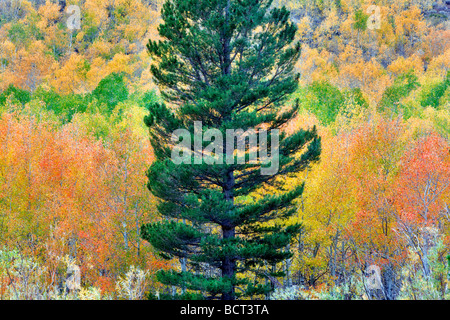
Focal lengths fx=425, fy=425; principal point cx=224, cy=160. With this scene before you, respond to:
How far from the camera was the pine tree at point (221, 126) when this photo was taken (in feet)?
46.2

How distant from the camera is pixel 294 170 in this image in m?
15.4

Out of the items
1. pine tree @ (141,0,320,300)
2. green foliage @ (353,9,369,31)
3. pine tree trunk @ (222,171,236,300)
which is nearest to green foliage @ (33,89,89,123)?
pine tree @ (141,0,320,300)

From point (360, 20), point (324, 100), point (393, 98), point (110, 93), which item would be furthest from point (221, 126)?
point (360, 20)

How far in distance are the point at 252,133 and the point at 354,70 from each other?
54879 millimetres

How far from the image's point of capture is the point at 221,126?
14.1 metres

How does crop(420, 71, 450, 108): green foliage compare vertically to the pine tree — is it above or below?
above

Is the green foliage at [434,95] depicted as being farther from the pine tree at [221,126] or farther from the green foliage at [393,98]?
the pine tree at [221,126]

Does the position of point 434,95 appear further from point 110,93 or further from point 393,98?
point 110,93

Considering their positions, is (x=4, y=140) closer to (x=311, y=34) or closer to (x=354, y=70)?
(x=354, y=70)

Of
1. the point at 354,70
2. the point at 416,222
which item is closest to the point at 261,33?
the point at 416,222

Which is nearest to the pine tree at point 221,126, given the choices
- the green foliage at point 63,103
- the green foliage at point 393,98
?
the green foliage at point 393,98

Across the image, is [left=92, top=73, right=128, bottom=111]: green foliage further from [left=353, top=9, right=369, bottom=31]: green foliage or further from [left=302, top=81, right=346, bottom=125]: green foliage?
[left=353, top=9, right=369, bottom=31]: green foliage

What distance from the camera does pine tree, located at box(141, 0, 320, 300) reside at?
14.1 metres

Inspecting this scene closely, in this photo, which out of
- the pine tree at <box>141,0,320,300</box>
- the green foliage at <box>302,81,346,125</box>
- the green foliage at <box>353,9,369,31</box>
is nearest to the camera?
the pine tree at <box>141,0,320,300</box>
